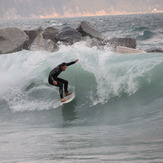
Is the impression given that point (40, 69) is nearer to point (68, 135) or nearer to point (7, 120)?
point (7, 120)

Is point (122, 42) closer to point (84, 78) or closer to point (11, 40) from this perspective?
point (11, 40)

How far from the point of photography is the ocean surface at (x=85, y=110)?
8.21 metres

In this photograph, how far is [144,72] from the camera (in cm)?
1316

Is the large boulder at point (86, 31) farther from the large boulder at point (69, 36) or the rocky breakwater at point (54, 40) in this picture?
the large boulder at point (69, 36)

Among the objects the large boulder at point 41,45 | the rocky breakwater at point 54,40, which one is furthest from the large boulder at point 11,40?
the large boulder at point 41,45

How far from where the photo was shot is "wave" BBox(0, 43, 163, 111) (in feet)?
42.7

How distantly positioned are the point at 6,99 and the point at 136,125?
588cm

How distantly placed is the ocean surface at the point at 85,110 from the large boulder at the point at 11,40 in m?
2.97

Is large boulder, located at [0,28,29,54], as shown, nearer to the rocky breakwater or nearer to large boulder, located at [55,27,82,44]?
the rocky breakwater

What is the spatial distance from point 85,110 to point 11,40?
9691mm

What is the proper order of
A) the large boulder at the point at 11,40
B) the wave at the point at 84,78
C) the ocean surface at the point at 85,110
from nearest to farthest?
the ocean surface at the point at 85,110, the wave at the point at 84,78, the large boulder at the point at 11,40

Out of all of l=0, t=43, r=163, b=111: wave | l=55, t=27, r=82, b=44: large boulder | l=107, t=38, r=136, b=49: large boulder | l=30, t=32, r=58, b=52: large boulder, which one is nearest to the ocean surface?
l=0, t=43, r=163, b=111: wave

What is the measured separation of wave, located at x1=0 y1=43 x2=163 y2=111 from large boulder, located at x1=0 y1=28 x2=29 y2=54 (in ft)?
13.0

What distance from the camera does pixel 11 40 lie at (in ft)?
70.2
